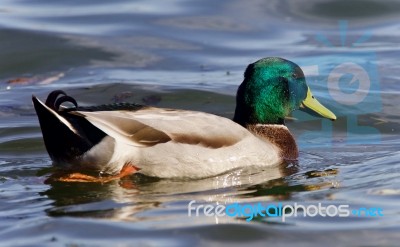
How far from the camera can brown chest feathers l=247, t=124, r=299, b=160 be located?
8.66 metres

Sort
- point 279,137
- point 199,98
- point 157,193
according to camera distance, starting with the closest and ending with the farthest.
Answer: point 157,193
point 279,137
point 199,98

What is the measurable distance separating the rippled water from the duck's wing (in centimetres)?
30

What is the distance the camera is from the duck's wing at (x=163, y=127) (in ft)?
25.2

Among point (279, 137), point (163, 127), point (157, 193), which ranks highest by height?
point (163, 127)

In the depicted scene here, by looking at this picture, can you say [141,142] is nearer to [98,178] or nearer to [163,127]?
[163,127]

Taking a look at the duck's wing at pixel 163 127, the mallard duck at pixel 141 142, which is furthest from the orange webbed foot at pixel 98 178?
the duck's wing at pixel 163 127

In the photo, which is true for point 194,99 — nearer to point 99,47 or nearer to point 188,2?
point 99,47

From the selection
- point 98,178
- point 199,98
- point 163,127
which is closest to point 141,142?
point 163,127

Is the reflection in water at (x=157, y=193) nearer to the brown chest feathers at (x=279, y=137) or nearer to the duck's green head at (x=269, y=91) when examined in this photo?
the brown chest feathers at (x=279, y=137)

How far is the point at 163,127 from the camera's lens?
788cm

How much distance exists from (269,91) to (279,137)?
1.36 feet

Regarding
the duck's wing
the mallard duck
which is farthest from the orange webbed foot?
the duck's wing

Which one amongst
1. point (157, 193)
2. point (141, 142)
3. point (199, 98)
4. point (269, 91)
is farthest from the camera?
point (199, 98)

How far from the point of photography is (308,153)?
9.12 meters
